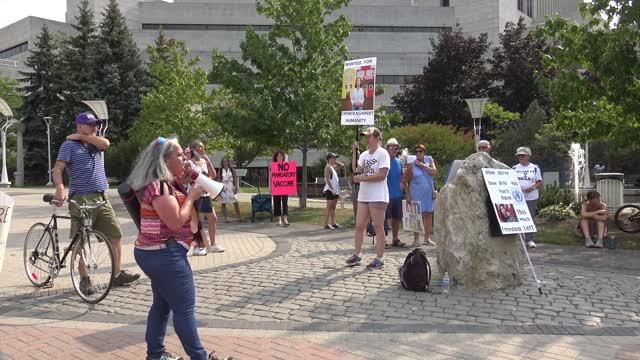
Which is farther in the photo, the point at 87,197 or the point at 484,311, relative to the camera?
the point at 87,197

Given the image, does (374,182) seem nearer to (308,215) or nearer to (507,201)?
(507,201)

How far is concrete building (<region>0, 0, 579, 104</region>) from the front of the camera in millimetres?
56969

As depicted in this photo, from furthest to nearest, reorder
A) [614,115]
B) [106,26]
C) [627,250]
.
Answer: [106,26] → [614,115] → [627,250]

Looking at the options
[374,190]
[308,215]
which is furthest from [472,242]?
[308,215]

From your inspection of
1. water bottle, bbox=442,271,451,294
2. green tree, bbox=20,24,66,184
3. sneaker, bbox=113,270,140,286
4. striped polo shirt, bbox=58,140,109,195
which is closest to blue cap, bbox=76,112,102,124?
striped polo shirt, bbox=58,140,109,195

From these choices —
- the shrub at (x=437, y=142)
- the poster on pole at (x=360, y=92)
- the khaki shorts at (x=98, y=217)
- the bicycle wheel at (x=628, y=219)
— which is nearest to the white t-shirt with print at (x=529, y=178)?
the bicycle wheel at (x=628, y=219)

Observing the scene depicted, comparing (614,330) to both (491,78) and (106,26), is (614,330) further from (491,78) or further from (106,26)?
(106,26)

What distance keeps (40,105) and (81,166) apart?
1756 inches

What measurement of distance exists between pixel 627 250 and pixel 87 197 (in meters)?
9.13

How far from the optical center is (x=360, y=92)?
32.6 ft

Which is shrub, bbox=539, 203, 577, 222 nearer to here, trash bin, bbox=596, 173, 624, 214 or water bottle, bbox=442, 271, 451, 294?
trash bin, bbox=596, 173, 624, 214

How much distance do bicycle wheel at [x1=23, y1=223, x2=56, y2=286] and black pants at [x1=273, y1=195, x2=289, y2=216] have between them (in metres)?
7.50

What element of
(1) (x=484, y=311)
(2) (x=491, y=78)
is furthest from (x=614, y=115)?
(2) (x=491, y=78)

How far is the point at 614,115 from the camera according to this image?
38.3 feet
